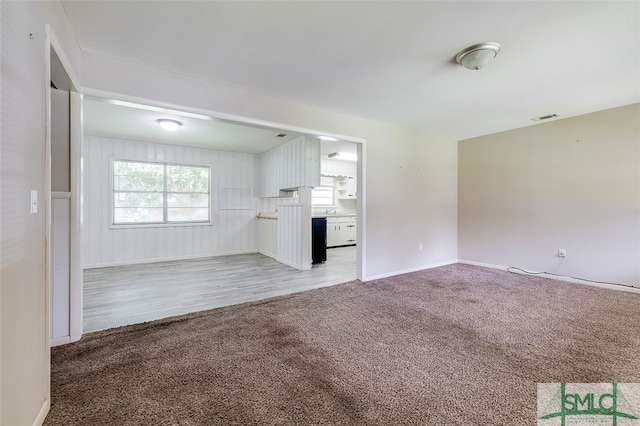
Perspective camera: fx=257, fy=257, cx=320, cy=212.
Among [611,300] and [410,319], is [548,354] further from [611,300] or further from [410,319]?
[611,300]

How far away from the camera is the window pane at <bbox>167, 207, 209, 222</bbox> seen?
5789 millimetres

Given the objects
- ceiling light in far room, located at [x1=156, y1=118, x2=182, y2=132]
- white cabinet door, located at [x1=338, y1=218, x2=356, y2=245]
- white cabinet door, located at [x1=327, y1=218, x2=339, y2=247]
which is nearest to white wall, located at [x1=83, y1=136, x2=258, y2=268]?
ceiling light in far room, located at [x1=156, y1=118, x2=182, y2=132]

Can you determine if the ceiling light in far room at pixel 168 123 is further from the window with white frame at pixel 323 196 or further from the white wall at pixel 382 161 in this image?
the window with white frame at pixel 323 196

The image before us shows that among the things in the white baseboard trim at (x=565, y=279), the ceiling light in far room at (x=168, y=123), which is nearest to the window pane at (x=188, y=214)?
the ceiling light in far room at (x=168, y=123)

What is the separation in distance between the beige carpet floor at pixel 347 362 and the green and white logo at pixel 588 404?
0.06 metres

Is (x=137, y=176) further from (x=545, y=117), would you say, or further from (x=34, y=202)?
(x=545, y=117)

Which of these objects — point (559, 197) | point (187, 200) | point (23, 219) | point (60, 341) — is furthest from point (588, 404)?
point (187, 200)

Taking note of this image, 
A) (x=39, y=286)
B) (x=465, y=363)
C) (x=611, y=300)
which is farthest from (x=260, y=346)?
(x=611, y=300)

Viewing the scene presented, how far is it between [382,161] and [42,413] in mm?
4221

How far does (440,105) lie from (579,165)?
2.43 m

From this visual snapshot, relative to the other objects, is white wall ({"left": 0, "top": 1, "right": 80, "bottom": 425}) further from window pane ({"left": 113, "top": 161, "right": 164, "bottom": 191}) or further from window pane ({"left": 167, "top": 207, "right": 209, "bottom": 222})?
window pane ({"left": 167, "top": 207, "right": 209, "bottom": 222})

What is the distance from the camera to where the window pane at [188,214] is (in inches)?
228

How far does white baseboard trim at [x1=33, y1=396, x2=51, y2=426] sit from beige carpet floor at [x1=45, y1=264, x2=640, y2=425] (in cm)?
4

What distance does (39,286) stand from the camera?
1.38 m
